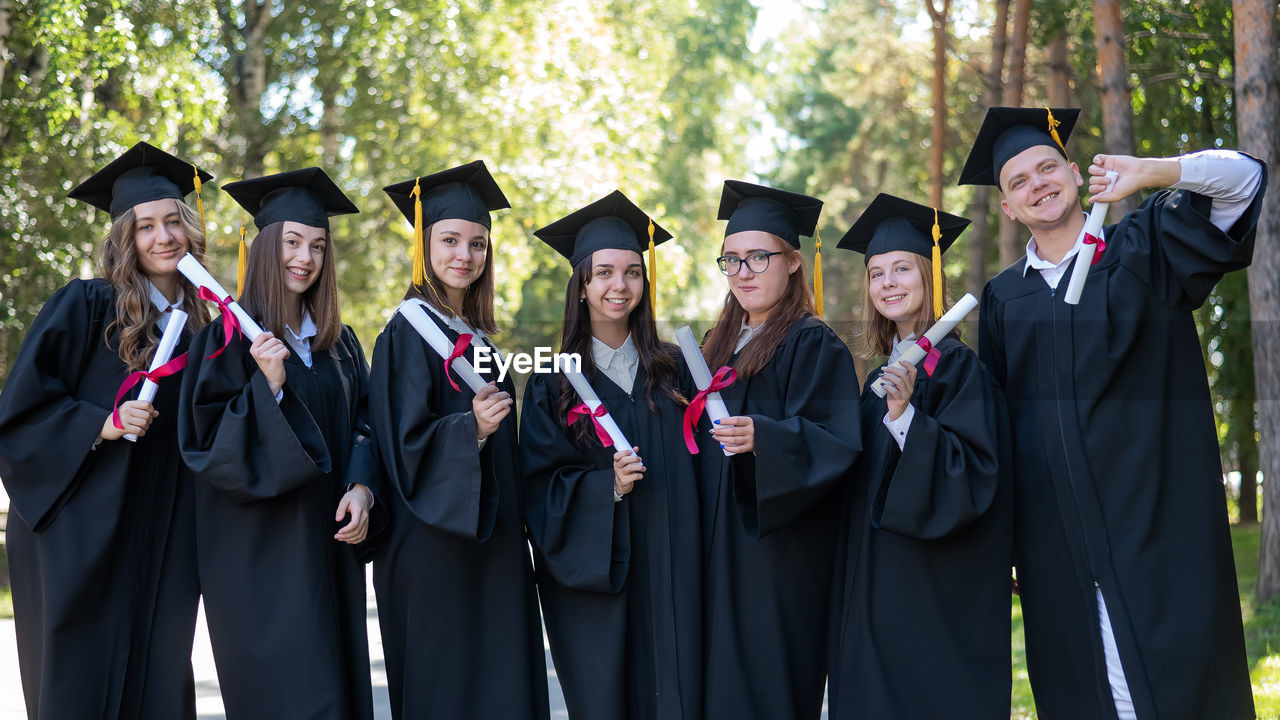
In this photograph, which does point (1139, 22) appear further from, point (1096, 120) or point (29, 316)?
point (29, 316)

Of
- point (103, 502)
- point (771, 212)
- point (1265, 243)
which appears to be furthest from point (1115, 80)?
point (103, 502)

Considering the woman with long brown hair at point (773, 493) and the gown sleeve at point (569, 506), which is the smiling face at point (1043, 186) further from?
the gown sleeve at point (569, 506)

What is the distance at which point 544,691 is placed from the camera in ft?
13.6

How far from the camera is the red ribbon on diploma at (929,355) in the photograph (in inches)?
137

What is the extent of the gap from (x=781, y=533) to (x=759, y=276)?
93cm

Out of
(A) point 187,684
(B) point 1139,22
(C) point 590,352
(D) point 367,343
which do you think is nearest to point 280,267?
(C) point 590,352

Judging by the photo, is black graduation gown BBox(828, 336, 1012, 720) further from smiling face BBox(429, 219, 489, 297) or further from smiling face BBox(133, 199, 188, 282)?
smiling face BBox(133, 199, 188, 282)

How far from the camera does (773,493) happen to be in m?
3.72

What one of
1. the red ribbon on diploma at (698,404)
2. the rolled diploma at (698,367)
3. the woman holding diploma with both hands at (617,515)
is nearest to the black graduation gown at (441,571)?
the woman holding diploma with both hands at (617,515)

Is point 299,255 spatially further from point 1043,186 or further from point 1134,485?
point 1134,485

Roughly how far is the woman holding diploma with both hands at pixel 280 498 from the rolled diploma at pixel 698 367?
1257 millimetres

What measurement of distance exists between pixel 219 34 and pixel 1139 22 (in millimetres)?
9963

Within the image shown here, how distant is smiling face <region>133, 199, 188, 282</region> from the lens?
4191 millimetres

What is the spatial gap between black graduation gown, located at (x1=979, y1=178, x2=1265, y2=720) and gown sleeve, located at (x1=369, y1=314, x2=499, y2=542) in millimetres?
1818
